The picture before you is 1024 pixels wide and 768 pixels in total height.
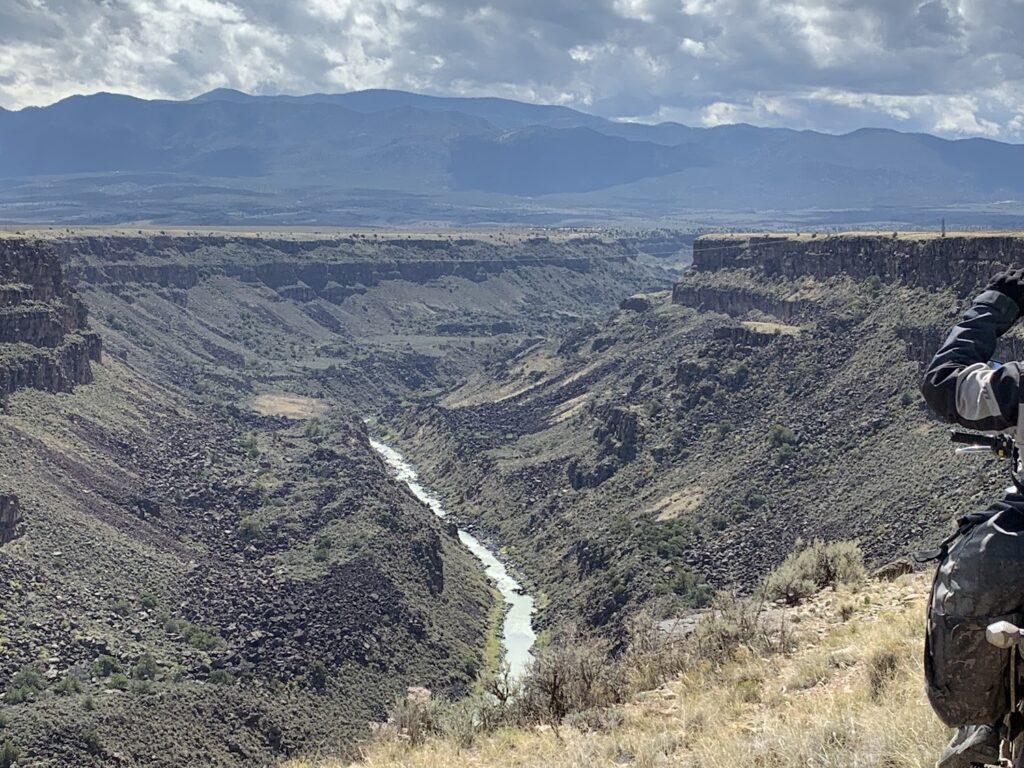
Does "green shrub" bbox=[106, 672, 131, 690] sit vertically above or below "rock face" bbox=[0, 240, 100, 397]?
below

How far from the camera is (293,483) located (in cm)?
8106

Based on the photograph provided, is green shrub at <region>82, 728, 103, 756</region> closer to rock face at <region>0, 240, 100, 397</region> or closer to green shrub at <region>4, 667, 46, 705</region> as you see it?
green shrub at <region>4, 667, 46, 705</region>

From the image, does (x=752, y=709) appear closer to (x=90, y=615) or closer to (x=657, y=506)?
(x=90, y=615)

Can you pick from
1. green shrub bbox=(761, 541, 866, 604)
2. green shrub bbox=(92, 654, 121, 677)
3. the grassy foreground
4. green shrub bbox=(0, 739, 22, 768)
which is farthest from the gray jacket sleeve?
green shrub bbox=(92, 654, 121, 677)

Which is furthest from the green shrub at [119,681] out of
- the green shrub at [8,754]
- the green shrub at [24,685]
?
the green shrub at [8,754]

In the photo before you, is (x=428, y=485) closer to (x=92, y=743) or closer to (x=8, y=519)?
(x=8, y=519)

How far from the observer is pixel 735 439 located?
7231cm

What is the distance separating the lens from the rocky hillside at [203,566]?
39.8 meters

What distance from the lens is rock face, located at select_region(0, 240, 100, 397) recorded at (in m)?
79.4

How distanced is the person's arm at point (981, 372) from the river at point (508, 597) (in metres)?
33.4

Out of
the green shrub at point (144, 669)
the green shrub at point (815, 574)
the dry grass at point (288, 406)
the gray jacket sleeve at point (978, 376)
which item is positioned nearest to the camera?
the gray jacket sleeve at point (978, 376)

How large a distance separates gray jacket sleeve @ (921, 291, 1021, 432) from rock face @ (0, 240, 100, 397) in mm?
75373

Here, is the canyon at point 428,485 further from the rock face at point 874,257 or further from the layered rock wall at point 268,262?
the layered rock wall at point 268,262

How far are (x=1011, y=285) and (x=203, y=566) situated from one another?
58.4 metres
